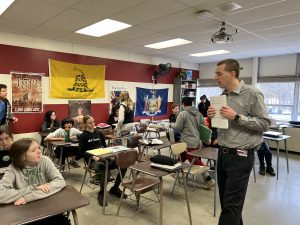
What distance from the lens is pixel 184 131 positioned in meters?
3.81

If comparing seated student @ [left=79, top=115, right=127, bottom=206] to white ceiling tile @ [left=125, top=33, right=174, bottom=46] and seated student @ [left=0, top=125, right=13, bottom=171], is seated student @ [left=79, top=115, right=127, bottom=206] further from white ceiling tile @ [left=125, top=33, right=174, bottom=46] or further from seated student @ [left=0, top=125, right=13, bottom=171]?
white ceiling tile @ [left=125, top=33, right=174, bottom=46]

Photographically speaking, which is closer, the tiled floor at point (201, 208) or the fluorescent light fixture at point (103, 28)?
the tiled floor at point (201, 208)

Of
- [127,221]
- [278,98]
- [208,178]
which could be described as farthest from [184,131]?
[278,98]

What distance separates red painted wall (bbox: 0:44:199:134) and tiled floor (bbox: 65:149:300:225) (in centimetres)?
196

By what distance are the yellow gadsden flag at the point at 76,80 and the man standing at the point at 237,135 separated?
4616mm

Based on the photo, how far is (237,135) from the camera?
1844mm

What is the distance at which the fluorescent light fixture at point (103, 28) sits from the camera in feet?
13.6

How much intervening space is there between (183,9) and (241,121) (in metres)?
2.30

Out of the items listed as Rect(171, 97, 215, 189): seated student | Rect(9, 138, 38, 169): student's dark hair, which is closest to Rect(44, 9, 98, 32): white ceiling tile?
Rect(171, 97, 215, 189): seated student

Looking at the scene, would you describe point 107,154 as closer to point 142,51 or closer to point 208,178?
point 208,178

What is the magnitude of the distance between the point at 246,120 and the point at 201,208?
72.6 inches

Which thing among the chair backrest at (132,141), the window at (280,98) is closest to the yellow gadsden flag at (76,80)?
the chair backrest at (132,141)

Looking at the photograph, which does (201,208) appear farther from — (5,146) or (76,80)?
(76,80)

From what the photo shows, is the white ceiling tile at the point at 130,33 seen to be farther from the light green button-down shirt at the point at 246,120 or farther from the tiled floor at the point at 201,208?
the light green button-down shirt at the point at 246,120
